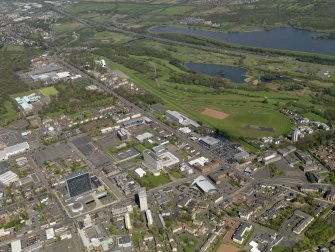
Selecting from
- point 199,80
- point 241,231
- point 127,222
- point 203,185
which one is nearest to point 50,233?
point 127,222

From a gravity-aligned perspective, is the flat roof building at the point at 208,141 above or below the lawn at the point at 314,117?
above

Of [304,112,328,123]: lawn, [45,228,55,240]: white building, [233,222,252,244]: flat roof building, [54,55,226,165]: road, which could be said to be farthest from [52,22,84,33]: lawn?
[233,222,252,244]: flat roof building

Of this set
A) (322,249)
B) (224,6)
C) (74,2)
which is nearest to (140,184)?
(322,249)

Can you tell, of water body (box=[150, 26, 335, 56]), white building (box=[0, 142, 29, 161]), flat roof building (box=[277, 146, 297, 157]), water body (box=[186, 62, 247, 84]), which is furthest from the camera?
water body (box=[150, 26, 335, 56])

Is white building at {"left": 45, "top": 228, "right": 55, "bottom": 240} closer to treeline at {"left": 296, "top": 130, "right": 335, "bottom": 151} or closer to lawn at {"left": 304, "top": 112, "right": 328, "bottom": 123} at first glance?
treeline at {"left": 296, "top": 130, "right": 335, "bottom": 151}

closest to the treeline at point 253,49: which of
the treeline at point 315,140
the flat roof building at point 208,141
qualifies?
the treeline at point 315,140

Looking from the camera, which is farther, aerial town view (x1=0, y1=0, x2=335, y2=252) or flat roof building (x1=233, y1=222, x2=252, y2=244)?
aerial town view (x1=0, y1=0, x2=335, y2=252)

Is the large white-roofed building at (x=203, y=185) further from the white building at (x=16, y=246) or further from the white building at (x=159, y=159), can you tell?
the white building at (x=16, y=246)
